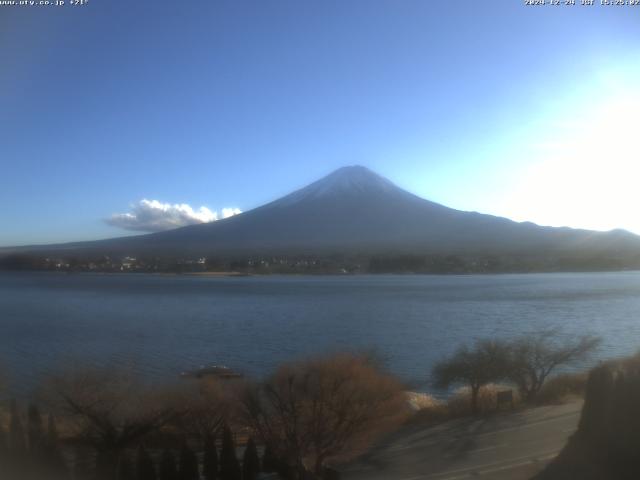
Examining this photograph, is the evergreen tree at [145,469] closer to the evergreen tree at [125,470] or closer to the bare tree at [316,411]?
the evergreen tree at [125,470]

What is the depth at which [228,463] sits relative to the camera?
4.74 m

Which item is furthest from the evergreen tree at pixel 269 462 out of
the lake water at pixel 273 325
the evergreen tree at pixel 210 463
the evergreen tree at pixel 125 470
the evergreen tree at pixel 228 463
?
the lake water at pixel 273 325

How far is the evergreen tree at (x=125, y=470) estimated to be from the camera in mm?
4398

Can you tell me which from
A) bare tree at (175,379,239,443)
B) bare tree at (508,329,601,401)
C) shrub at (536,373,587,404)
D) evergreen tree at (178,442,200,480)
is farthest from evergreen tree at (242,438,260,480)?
bare tree at (508,329,601,401)

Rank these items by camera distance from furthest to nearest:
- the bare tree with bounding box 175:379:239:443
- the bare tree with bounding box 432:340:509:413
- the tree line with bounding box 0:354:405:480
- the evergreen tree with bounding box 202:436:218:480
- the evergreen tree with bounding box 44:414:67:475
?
the bare tree with bounding box 432:340:509:413 < the bare tree with bounding box 175:379:239:443 < the evergreen tree with bounding box 202:436:218:480 < the tree line with bounding box 0:354:405:480 < the evergreen tree with bounding box 44:414:67:475

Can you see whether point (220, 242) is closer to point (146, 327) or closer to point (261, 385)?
point (146, 327)

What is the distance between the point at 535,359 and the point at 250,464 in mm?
5520

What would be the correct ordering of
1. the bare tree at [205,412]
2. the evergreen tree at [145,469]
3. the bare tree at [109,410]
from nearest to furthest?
1. the evergreen tree at [145,469]
2. the bare tree at [109,410]
3. the bare tree at [205,412]

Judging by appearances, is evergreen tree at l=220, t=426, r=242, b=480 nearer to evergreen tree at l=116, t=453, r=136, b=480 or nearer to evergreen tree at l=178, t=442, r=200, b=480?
evergreen tree at l=178, t=442, r=200, b=480

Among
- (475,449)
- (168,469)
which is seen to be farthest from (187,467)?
(475,449)

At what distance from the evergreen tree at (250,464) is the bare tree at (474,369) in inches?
157

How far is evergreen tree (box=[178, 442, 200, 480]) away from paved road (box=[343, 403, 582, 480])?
1.31 m

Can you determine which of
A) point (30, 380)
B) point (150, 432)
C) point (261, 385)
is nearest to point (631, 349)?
point (261, 385)

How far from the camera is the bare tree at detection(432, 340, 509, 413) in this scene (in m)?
8.15
